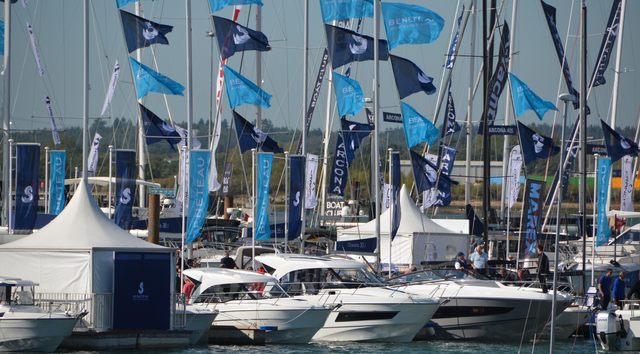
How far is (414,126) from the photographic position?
48438 millimetres

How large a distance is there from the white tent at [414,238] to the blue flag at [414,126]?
135 inches

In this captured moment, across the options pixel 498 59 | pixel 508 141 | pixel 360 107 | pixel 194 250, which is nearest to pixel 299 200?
pixel 360 107

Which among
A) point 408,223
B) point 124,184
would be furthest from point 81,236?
point 408,223

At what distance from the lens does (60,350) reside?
3359 cm

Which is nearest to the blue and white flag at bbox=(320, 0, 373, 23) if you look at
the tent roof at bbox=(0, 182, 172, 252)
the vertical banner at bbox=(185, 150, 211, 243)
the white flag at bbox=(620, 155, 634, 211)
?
the vertical banner at bbox=(185, 150, 211, 243)

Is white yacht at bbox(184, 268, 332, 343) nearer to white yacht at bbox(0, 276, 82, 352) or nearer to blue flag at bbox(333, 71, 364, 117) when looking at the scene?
white yacht at bbox(0, 276, 82, 352)

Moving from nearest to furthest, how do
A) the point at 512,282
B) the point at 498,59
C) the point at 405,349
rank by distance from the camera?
the point at 405,349, the point at 512,282, the point at 498,59

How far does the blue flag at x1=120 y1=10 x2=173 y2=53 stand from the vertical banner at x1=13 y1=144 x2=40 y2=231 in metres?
5.13

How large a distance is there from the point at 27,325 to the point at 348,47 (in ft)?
65.9

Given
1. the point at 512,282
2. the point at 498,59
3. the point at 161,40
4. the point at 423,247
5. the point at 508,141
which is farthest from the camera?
the point at 508,141

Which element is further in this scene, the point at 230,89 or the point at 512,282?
the point at 230,89

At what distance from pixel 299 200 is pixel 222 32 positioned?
6319mm

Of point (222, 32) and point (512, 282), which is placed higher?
point (222, 32)

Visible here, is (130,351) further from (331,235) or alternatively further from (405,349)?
(331,235)
